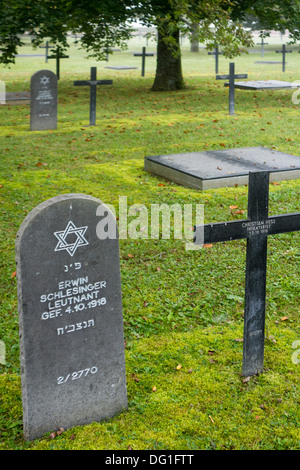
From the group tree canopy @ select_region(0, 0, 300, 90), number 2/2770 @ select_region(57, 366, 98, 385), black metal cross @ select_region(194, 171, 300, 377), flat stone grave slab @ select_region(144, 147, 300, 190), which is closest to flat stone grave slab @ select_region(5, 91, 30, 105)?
tree canopy @ select_region(0, 0, 300, 90)

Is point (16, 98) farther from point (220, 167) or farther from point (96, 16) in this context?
point (220, 167)

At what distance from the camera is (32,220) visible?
327 cm

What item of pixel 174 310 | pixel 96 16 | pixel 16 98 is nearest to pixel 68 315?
pixel 174 310

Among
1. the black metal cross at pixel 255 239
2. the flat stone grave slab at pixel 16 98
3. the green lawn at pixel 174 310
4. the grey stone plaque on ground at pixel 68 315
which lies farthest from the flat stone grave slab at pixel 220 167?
the flat stone grave slab at pixel 16 98

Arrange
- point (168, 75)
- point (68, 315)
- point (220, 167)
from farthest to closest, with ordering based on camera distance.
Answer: point (168, 75) → point (220, 167) → point (68, 315)

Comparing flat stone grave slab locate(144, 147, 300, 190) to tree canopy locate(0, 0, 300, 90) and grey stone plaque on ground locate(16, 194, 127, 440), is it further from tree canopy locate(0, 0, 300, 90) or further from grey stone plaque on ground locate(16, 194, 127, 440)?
→ grey stone plaque on ground locate(16, 194, 127, 440)

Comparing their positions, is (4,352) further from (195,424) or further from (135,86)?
(135,86)

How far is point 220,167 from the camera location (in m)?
9.73

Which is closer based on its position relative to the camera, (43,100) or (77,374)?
(77,374)

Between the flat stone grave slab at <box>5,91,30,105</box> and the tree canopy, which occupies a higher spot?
the tree canopy

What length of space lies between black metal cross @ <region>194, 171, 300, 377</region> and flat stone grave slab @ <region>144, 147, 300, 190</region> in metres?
4.90

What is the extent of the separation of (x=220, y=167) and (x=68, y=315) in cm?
667

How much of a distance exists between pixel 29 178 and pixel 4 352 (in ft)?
18.7

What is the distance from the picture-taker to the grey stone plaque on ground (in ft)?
10.9
